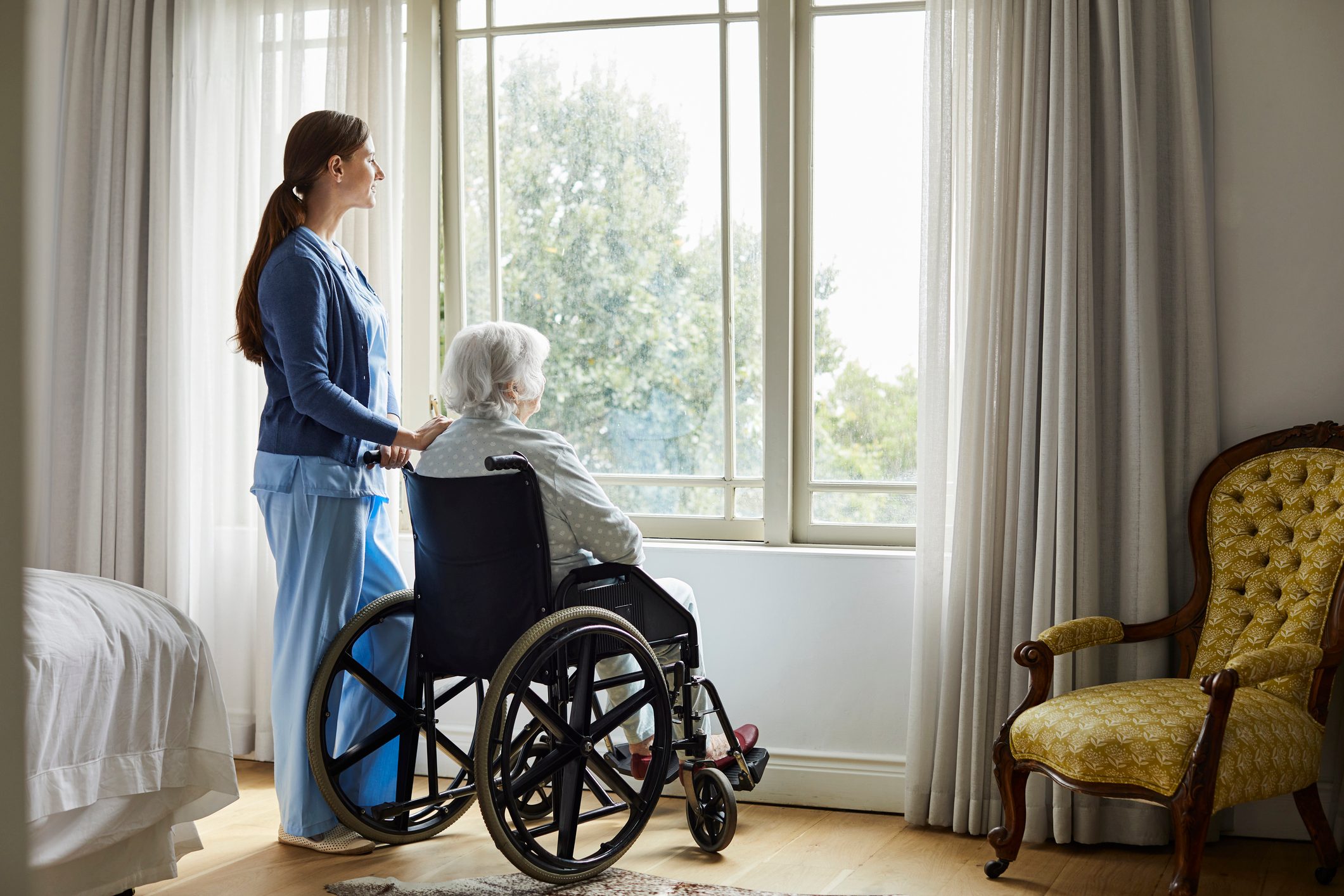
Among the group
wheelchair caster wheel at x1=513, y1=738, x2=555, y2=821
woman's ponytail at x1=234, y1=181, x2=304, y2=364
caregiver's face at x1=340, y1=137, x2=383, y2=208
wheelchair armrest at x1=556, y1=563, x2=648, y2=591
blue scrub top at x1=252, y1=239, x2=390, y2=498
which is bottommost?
wheelchair caster wheel at x1=513, y1=738, x2=555, y2=821

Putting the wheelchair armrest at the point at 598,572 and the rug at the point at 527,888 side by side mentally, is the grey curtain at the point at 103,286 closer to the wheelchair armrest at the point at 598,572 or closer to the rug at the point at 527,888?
the rug at the point at 527,888

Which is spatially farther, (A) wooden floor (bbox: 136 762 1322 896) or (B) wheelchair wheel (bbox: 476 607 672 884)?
(A) wooden floor (bbox: 136 762 1322 896)

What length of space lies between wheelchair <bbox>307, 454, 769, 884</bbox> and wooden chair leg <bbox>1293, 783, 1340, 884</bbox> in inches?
47.9

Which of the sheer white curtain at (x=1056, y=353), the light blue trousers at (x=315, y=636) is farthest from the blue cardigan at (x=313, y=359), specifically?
the sheer white curtain at (x=1056, y=353)

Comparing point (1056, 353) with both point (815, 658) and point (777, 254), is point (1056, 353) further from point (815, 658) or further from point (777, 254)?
point (815, 658)

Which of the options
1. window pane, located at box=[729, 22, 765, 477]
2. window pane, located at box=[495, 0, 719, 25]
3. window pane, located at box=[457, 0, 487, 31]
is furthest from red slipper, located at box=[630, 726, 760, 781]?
window pane, located at box=[457, 0, 487, 31]

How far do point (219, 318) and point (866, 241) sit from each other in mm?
2052

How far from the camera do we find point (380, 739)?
7.96ft

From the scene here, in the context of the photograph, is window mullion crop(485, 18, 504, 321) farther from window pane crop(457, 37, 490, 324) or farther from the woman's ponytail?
the woman's ponytail

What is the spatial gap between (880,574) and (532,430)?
1.13 m

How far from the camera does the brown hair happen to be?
2.45 m

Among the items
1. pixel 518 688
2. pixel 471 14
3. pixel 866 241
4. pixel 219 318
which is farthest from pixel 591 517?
pixel 471 14

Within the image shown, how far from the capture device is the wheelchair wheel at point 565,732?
6.84ft

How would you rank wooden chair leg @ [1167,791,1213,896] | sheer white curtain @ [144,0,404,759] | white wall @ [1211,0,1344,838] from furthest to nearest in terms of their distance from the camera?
sheer white curtain @ [144,0,404,759]
white wall @ [1211,0,1344,838]
wooden chair leg @ [1167,791,1213,896]
